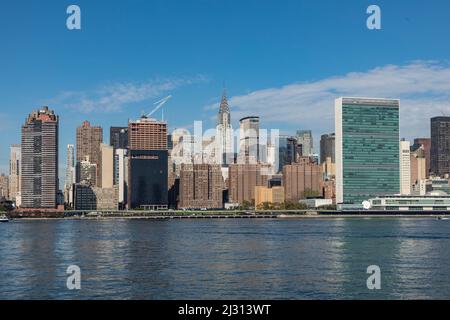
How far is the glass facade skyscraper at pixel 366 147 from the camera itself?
646 ft

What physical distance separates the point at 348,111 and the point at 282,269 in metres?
162

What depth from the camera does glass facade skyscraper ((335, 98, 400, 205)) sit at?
197 m

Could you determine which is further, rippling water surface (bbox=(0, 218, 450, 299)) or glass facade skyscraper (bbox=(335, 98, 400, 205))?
glass facade skyscraper (bbox=(335, 98, 400, 205))

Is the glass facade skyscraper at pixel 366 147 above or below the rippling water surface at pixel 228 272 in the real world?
above

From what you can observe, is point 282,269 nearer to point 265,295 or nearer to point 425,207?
point 265,295

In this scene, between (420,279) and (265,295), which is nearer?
(265,295)

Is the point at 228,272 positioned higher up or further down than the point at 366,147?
further down

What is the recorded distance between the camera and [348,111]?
197m

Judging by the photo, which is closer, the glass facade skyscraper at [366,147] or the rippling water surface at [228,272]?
the rippling water surface at [228,272]

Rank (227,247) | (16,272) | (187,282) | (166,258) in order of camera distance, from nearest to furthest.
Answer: (187,282)
(16,272)
(166,258)
(227,247)

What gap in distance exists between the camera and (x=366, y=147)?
19912 cm

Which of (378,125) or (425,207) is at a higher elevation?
(378,125)

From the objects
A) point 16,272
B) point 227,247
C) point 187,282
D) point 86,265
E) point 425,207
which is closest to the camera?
point 187,282
